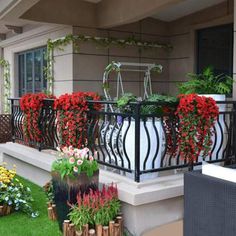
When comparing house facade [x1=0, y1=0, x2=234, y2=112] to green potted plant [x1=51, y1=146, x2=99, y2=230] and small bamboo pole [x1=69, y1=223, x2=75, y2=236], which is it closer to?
green potted plant [x1=51, y1=146, x2=99, y2=230]

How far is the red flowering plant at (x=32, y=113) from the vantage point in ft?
18.1

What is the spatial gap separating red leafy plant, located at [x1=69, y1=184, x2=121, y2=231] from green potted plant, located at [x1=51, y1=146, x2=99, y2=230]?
0.11m

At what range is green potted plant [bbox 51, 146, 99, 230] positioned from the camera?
3521mm

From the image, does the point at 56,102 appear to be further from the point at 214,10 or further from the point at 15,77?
the point at 15,77

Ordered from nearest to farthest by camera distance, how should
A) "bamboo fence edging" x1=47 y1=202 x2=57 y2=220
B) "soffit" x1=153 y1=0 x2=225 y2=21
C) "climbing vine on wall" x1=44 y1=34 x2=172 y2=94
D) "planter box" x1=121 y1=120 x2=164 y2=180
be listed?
"planter box" x1=121 y1=120 x2=164 y2=180 < "bamboo fence edging" x1=47 y1=202 x2=57 y2=220 < "soffit" x1=153 y1=0 x2=225 y2=21 < "climbing vine on wall" x1=44 y1=34 x2=172 y2=94

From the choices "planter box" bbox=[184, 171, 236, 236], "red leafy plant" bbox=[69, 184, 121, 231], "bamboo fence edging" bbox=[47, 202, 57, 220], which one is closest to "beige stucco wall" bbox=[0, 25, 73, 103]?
"bamboo fence edging" bbox=[47, 202, 57, 220]

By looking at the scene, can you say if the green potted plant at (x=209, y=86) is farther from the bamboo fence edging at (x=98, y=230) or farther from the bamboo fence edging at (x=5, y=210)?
the bamboo fence edging at (x=5, y=210)

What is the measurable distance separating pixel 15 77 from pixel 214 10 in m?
5.57

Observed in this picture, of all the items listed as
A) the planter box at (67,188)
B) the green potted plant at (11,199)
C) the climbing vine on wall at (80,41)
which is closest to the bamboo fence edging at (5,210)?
the green potted plant at (11,199)

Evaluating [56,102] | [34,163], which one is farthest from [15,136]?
[56,102]

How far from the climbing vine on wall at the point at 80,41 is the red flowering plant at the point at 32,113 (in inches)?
73.3

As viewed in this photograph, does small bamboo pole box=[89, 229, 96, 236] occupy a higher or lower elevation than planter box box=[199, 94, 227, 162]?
lower

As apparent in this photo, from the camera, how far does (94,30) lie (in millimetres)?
7301

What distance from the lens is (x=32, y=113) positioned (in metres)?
5.60
